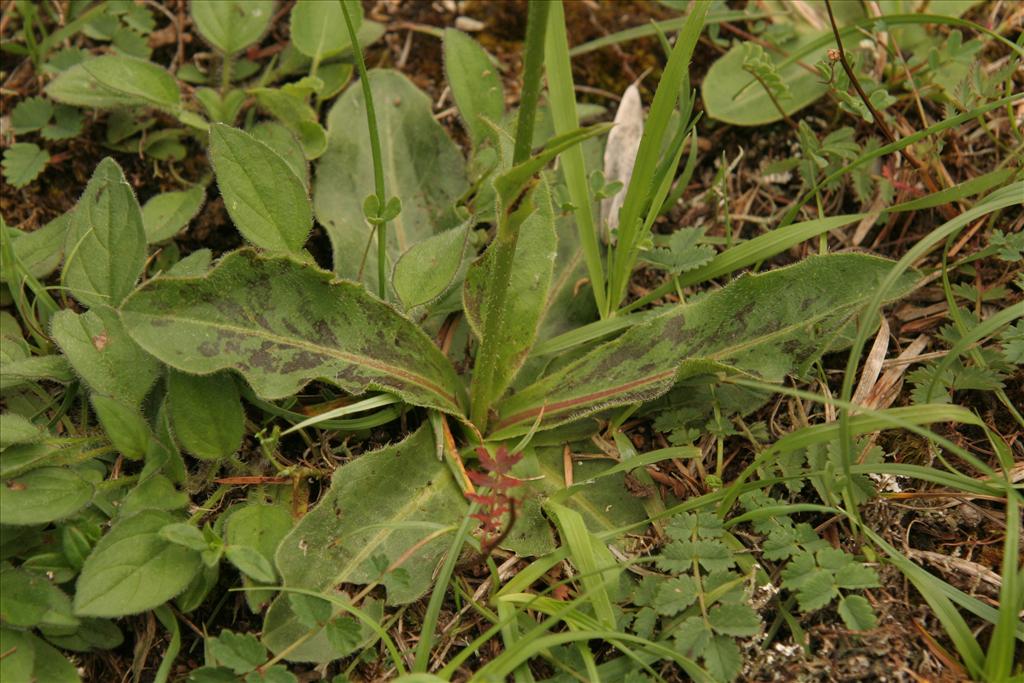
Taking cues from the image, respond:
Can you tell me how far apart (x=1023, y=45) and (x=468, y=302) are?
168 centimetres

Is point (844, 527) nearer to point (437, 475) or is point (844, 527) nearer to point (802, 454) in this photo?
point (802, 454)

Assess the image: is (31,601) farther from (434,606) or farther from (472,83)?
(472,83)

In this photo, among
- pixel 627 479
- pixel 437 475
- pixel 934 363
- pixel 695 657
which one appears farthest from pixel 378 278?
pixel 934 363

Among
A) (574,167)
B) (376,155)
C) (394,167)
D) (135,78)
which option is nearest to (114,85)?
(135,78)

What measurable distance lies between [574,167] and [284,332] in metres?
0.90

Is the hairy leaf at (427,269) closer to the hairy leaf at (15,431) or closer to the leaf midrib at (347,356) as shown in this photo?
the leaf midrib at (347,356)

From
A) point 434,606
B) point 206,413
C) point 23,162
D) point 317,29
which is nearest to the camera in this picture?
point 434,606

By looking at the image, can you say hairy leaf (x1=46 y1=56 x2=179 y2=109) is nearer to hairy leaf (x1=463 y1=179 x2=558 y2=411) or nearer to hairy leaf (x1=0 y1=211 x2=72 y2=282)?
hairy leaf (x1=0 y1=211 x2=72 y2=282)

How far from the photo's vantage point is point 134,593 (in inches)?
75.7

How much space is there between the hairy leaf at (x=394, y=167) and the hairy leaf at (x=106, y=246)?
0.52 m

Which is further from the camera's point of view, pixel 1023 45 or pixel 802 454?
pixel 1023 45

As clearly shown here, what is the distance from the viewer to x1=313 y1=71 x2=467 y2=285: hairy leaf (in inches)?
105

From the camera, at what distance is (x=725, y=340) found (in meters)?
2.34

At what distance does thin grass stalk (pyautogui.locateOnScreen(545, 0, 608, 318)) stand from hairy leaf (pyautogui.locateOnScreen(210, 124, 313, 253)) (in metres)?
0.72
